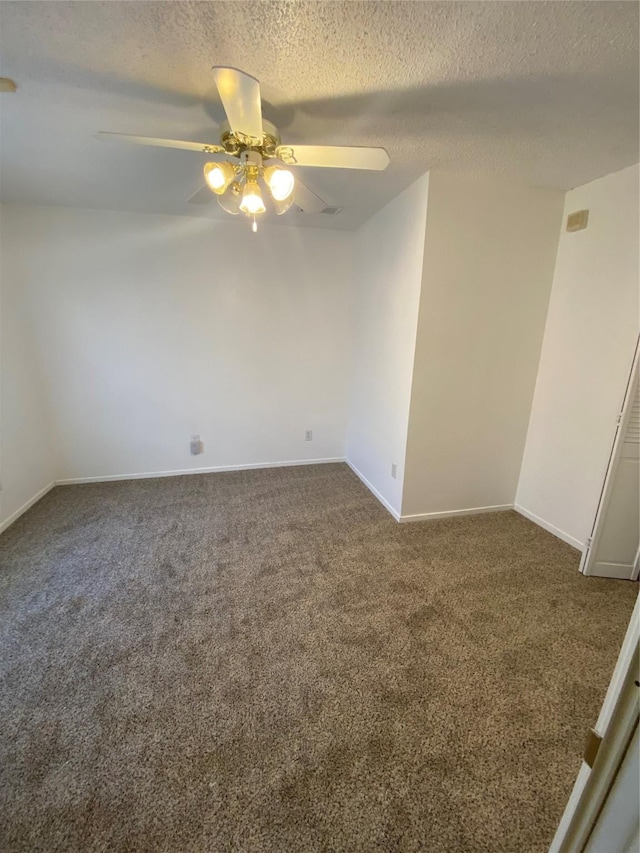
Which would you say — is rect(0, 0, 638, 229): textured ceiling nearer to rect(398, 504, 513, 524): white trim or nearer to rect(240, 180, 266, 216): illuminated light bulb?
rect(240, 180, 266, 216): illuminated light bulb

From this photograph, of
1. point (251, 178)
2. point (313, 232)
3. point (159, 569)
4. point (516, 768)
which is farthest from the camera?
point (313, 232)

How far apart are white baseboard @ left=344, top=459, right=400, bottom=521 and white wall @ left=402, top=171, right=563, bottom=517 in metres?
0.11

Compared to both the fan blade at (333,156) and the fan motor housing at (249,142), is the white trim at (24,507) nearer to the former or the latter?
the fan motor housing at (249,142)

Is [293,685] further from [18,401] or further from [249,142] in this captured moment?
[18,401]

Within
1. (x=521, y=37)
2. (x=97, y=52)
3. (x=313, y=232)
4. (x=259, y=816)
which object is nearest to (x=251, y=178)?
(x=97, y=52)

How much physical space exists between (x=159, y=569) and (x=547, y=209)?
11.9 ft

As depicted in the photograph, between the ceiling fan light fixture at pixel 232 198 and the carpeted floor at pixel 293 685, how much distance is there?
2.13 m

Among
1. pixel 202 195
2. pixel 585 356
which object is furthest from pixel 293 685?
pixel 585 356

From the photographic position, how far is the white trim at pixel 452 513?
9.23 feet

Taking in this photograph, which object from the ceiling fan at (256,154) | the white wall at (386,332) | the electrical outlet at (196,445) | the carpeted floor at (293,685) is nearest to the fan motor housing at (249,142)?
the ceiling fan at (256,154)

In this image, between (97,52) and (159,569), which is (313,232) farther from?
(159,569)

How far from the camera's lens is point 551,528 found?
2.69 meters

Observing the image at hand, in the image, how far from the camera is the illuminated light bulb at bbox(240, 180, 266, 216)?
1623mm

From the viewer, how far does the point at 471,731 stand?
134 cm
